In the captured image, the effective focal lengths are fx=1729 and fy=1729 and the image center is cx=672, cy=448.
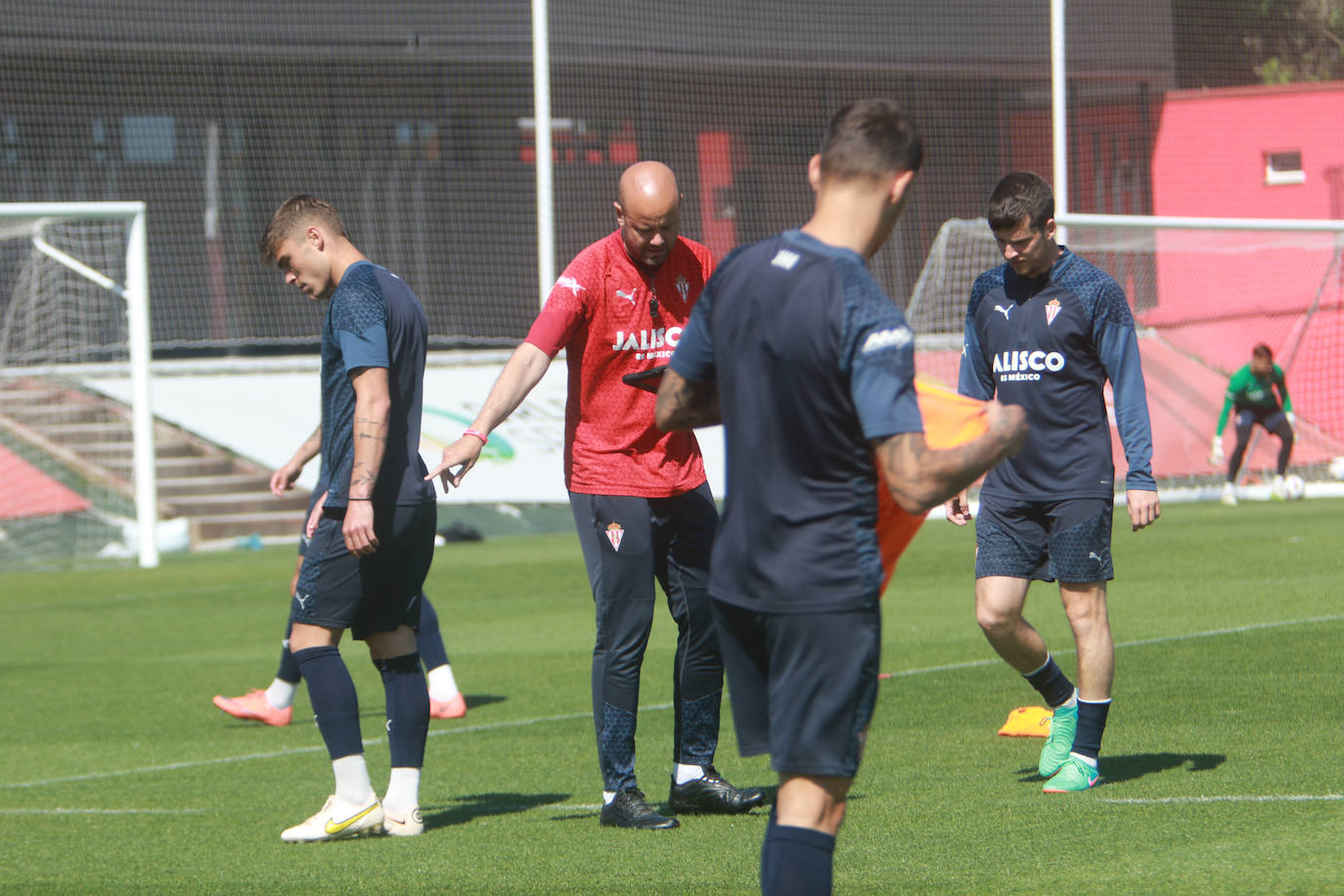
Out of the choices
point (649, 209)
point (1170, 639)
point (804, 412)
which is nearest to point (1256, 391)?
point (1170, 639)

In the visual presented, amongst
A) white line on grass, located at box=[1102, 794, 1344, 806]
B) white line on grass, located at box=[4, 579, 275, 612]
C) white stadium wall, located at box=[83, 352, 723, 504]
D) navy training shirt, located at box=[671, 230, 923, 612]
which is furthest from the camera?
white stadium wall, located at box=[83, 352, 723, 504]

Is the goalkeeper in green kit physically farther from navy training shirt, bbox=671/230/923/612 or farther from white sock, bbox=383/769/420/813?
navy training shirt, bbox=671/230/923/612

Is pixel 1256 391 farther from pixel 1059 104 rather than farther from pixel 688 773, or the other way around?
pixel 688 773

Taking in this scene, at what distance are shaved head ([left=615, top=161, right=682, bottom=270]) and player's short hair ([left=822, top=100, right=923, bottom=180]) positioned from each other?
7.46ft

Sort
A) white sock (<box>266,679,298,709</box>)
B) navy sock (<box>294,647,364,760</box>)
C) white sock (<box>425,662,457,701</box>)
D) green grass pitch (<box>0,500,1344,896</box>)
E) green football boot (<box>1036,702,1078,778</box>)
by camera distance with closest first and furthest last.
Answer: green grass pitch (<box>0,500,1344,896</box>) → navy sock (<box>294,647,364,760</box>) → green football boot (<box>1036,702,1078,778</box>) → white sock (<box>266,679,298,709</box>) → white sock (<box>425,662,457,701</box>)

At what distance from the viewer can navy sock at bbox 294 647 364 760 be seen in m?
5.90

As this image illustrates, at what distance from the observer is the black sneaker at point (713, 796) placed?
611 cm

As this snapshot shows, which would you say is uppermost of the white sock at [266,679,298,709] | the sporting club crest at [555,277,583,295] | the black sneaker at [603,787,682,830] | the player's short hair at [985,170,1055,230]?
the player's short hair at [985,170,1055,230]

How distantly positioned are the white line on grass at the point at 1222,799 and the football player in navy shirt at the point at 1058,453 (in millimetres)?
242

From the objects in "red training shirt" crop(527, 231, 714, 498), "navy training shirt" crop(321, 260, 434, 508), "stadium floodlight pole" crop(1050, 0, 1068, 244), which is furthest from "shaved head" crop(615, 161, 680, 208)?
"stadium floodlight pole" crop(1050, 0, 1068, 244)

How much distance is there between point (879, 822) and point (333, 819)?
1.86 meters

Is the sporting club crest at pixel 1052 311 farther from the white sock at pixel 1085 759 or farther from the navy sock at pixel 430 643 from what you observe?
the navy sock at pixel 430 643

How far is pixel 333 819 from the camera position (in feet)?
19.4

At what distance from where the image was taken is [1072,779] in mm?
6059
